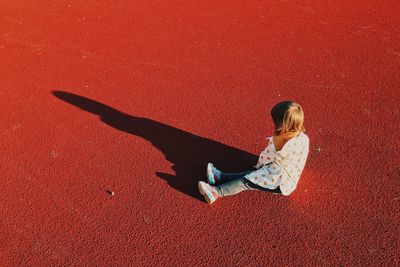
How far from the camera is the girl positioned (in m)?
3.36

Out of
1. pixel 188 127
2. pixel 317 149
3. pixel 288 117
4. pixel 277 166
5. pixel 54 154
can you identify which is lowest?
pixel 54 154

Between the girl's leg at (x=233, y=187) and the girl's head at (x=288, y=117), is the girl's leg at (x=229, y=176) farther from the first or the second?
the girl's head at (x=288, y=117)

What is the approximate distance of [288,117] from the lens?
131 inches

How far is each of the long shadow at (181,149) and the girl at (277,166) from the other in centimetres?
21

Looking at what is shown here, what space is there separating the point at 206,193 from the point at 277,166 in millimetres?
685

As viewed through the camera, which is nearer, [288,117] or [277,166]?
[288,117]

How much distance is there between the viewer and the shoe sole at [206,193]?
371 cm

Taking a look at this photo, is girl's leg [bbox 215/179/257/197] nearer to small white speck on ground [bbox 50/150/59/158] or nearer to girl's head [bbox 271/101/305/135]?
girl's head [bbox 271/101/305/135]

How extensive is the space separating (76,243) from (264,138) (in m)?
2.18

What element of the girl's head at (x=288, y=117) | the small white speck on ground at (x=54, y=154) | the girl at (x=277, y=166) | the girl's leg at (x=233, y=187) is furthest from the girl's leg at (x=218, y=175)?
the small white speck on ground at (x=54, y=154)

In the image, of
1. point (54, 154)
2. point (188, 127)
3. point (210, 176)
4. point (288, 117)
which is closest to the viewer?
point (288, 117)

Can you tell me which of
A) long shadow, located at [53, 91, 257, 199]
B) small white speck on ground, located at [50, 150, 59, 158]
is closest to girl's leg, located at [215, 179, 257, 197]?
long shadow, located at [53, 91, 257, 199]

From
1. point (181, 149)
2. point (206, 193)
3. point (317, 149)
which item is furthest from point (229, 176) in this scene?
point (317, 149)

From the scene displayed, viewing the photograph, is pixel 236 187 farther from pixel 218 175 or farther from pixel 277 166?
pixel 277 166
